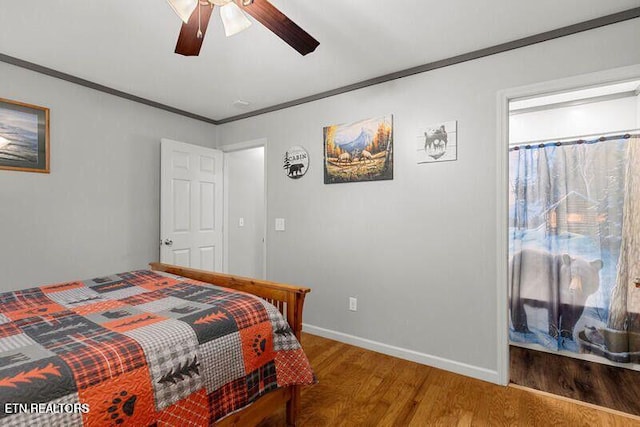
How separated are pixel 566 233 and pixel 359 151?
1.94 metres

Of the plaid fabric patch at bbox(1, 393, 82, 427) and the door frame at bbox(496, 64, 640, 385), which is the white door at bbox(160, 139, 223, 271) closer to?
the plaid fabric patch at bbox(1, 393, 82, 427)

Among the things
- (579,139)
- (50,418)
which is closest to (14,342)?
(50,418)

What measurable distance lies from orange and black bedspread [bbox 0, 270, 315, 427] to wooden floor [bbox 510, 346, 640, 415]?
184 cm

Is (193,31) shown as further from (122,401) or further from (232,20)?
(122,401)

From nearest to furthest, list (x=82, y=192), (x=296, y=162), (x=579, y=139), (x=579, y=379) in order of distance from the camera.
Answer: (x=579, y=379), (x=579, y=139), (x=82, y=192), (x=296, y=162)

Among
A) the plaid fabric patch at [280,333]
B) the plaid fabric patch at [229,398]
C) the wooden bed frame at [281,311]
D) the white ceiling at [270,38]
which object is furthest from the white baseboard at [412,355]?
the white ceiling at [270,38]

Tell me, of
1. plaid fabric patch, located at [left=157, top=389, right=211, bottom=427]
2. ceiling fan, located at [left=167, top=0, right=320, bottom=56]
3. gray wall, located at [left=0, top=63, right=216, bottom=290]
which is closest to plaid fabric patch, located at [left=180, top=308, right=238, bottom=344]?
plaid fabric patch, located at [left=157, top=389, right=211, bottom=427]

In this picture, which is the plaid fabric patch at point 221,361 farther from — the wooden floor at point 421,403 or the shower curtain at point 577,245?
the shower curtain at point 577,245

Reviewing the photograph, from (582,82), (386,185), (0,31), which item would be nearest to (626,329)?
(582,82)

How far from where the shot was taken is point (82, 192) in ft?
9.31

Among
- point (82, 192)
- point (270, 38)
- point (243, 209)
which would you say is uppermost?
point (270, 38)

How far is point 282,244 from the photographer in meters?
3.39

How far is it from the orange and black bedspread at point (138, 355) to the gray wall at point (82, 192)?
943mm

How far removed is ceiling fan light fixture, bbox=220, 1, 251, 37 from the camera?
156 cm
